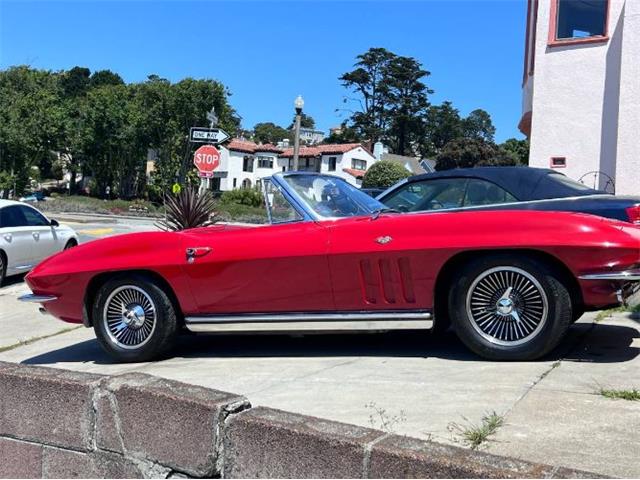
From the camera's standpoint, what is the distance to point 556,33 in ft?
46.3

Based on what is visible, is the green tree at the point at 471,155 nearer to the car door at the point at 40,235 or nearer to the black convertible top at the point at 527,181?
the car door at the point at 40,235

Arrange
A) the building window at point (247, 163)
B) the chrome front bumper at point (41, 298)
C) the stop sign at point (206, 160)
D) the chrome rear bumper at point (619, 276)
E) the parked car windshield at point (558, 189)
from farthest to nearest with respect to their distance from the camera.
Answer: the building window at point (247, 163), the stop sign at point (206, 160), the parked car windshield at point (558, 189), the chrome front bumper at point (41, 298), the chrome rear bumper at point (619, 276)

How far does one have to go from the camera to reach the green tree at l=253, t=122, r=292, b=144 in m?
121

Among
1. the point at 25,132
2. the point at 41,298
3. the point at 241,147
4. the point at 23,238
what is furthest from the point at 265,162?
the point at 41,298

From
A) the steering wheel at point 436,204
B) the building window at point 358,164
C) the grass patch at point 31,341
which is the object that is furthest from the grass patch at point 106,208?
the steering wheel at point 436,204

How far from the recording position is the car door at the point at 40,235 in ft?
35.8

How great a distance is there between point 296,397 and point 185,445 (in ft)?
2.66

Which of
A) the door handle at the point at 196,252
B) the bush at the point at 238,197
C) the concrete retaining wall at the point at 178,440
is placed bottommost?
the concrete retaining wall at the point at 178,440

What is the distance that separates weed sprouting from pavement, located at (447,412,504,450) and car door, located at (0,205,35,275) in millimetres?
9108

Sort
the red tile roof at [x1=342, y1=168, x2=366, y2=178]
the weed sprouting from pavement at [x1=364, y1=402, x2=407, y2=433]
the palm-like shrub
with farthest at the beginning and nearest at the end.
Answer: the red tile roof at [x1=342, y1=168, x2=366, y2=178] → the palm-like shrub → the weed sprouting from pavement at [x1=364, y1=402, x2=407, y2=433]

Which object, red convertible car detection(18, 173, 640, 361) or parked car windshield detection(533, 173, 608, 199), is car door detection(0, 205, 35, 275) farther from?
parked car windshield detection(533, 173, 608, 199)

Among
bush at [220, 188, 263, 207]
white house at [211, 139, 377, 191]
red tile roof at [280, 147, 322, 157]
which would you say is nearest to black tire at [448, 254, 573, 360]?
bush at [220, 188, 263, 207]

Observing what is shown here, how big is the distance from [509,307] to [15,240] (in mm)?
8800

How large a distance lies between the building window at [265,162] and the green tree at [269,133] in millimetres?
47778
